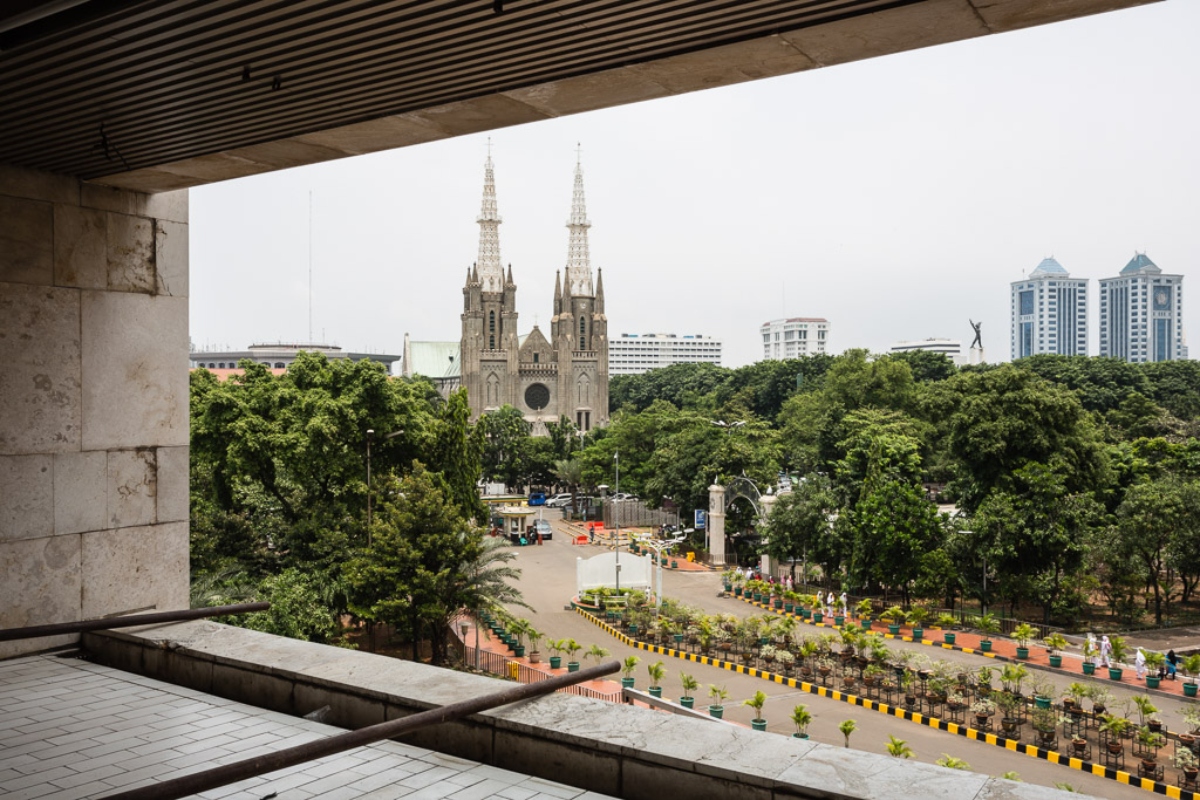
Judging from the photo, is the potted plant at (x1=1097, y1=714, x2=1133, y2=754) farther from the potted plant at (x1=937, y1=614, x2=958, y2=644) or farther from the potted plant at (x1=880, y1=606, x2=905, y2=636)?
the potted plant at (x1=880, y1=606, x2=905, y2=636)

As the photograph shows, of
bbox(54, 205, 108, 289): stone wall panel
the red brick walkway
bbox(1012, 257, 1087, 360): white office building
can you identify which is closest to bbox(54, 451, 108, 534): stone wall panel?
bbox(54, 205, 108, 289): stone wall panel

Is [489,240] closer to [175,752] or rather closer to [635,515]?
[635,515]

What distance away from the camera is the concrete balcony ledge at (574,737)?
3.69 metres

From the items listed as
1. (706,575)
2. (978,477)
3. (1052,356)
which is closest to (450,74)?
(978,477)

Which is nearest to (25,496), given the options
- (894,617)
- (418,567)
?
(418,567)

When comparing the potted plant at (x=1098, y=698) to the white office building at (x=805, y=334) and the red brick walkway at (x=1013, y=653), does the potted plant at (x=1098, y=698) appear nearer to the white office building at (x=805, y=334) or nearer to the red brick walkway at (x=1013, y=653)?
the red brick walkway at (x=1013, y=653)

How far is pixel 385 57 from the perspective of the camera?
5086 mm

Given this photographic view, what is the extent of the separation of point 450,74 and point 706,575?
31.5 meters

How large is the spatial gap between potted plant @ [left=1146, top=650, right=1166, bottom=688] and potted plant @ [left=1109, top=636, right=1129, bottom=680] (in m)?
0.54

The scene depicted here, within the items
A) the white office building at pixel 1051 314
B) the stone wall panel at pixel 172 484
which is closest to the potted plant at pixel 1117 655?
the stone wall panel at pixel 172 484

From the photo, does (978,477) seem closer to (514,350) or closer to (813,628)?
(813,628)

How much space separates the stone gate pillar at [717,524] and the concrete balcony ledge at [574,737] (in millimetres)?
31152

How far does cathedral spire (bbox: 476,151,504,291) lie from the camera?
282ft

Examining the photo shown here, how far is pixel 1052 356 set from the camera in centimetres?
6475
